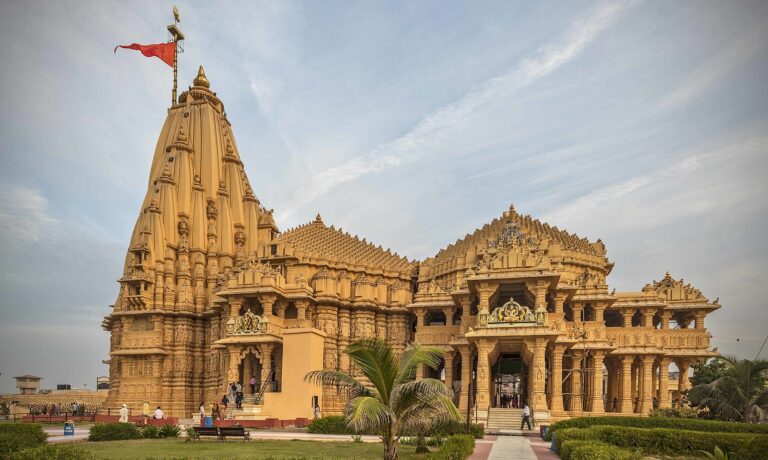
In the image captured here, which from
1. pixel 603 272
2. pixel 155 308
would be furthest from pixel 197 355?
pixel 603 272

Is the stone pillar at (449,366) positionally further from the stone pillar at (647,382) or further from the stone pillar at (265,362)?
the stone pillar at (647,382)

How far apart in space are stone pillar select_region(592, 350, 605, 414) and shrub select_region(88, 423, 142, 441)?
22472mm

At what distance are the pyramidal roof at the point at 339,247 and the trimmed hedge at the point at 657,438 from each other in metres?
24.2

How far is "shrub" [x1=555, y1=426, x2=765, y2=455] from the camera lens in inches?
712

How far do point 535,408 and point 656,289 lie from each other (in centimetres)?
1332

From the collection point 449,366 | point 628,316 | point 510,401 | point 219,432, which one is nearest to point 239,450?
point 219,432

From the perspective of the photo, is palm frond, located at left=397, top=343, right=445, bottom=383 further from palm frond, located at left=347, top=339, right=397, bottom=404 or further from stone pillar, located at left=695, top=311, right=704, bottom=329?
stone pillar, located at left=695, top=311, right=704, bottom=329

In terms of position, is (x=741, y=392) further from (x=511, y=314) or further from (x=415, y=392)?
(x=415, y=392)

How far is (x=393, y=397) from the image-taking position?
1509 cm

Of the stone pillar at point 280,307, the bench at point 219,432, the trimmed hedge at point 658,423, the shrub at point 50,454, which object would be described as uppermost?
the stone pillar at point 280,307

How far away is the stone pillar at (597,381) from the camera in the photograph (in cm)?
3303

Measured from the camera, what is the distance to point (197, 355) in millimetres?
42594

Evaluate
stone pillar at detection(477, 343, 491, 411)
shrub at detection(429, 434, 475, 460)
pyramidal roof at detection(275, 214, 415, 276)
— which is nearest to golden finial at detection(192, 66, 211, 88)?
pyramidal roof at detection(275, 214, 415, 276)

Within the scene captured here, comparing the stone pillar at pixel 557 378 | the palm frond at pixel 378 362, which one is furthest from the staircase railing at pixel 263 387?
the palm frond at pixel 378 362
